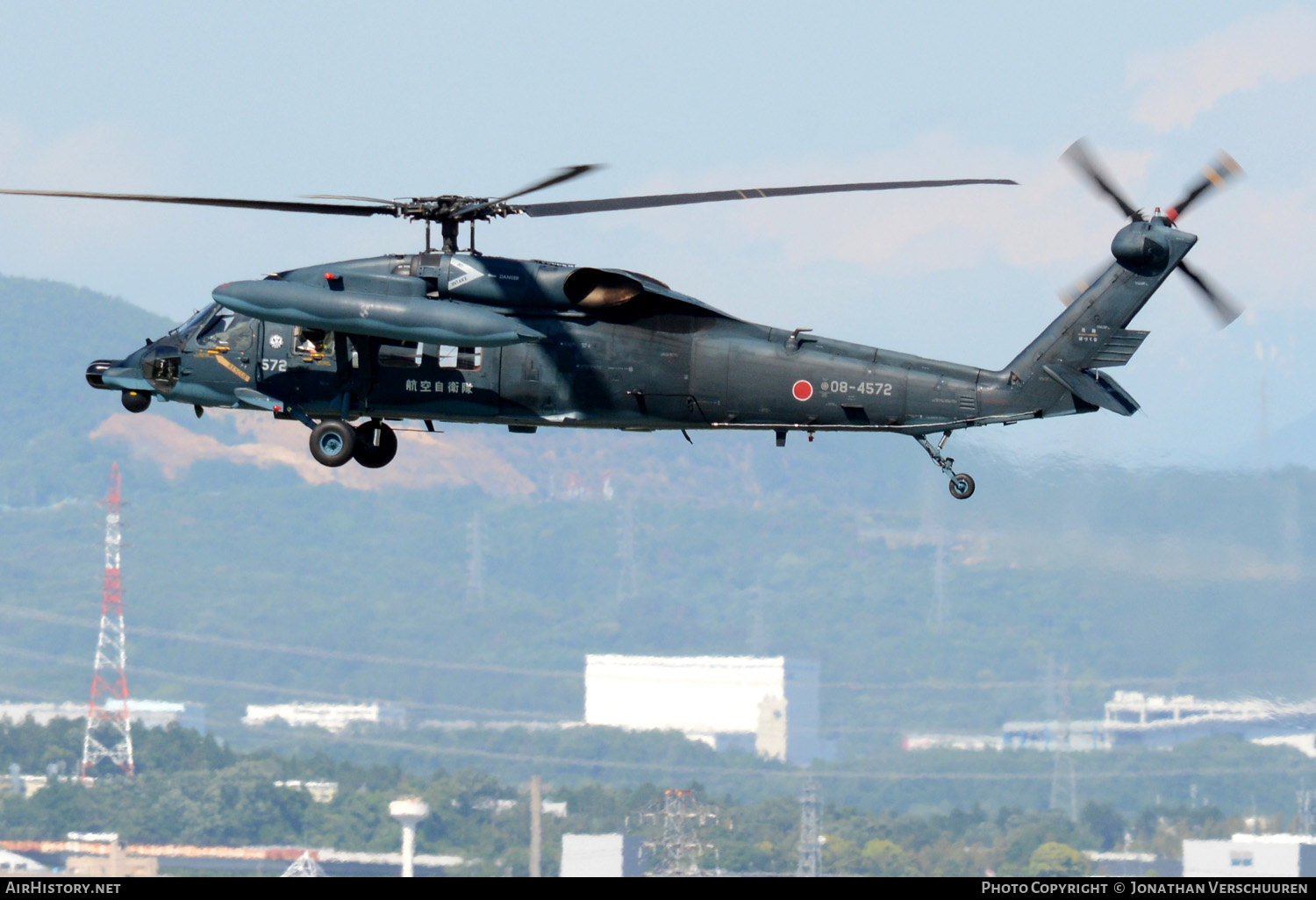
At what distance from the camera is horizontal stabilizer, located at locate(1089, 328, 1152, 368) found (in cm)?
2955

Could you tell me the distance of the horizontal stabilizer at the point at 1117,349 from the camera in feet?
96.9

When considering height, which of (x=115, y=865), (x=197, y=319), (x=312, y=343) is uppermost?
(x=197, y=319)

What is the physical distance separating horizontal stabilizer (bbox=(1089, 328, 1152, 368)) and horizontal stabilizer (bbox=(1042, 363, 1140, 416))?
0.83 ft

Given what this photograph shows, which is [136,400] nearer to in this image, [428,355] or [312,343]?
[312,343]

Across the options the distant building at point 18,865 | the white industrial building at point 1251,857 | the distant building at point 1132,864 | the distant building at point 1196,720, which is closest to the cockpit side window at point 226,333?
the white industrial building at point 1251,857

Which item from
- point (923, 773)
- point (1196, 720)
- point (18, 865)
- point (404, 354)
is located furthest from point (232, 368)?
point (1196, 720)

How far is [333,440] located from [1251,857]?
11759 cm

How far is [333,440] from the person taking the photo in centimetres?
3083

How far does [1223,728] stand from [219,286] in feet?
546

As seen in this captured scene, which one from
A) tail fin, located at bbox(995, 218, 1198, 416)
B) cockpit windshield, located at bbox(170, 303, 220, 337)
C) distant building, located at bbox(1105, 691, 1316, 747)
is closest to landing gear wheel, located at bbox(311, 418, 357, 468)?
cockpit windshield, located at bbox(170, 303, 220, 337)

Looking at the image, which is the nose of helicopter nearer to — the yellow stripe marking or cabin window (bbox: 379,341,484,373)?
the yellow stripe marking

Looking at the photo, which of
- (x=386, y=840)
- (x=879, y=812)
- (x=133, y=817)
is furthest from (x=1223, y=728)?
(x=133, y=817)
